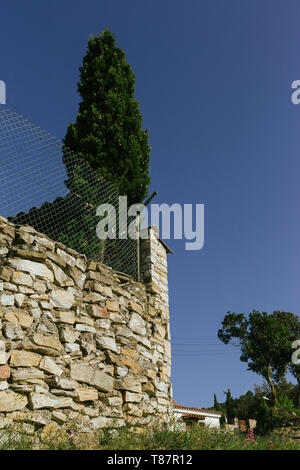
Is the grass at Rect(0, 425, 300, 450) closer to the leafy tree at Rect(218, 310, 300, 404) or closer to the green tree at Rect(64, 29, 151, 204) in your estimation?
the green tree at Rect(64, 29, 151, 204)

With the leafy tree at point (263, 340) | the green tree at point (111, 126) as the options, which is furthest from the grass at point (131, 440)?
the leafy tree at point (263, 340)

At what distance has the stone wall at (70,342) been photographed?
3.44 meters

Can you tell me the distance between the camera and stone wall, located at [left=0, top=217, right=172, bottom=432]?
344 cm

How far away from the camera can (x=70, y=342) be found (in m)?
3.94

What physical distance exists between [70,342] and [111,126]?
4.71m

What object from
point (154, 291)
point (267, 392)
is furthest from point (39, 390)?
point (267, 392)

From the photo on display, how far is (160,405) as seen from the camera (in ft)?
16.5

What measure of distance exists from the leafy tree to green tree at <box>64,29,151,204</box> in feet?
64.0

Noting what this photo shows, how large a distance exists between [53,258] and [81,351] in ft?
3.63

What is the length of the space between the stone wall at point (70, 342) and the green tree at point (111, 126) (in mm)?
2627

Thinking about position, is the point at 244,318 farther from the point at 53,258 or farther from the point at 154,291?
the point at 53,258

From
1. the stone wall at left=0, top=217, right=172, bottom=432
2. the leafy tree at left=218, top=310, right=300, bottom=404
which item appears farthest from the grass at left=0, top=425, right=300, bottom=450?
the leafy tree at left=218, top=310, right=300, bottom=404

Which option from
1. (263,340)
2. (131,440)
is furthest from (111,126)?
(263,340)

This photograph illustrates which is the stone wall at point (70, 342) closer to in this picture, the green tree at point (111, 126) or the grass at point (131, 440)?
the grass at point (131, 440)
